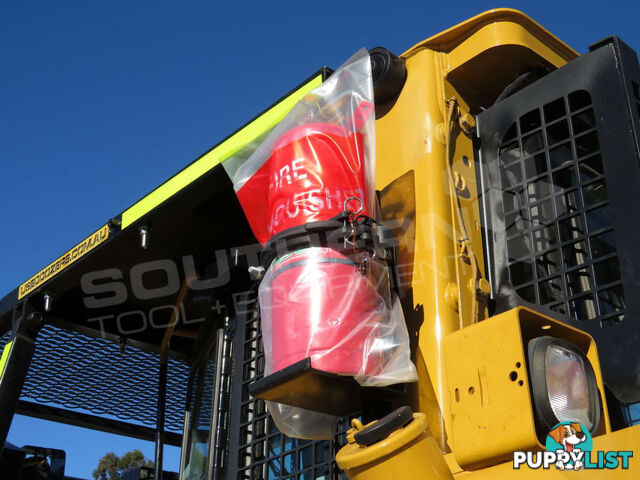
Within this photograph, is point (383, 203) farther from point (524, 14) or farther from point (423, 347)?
point (524, 14)

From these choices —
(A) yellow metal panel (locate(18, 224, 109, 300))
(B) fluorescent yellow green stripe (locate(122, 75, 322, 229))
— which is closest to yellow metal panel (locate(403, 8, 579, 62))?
(B) fluorescent yellow green stripe (locate(122, 75, 322, 229))

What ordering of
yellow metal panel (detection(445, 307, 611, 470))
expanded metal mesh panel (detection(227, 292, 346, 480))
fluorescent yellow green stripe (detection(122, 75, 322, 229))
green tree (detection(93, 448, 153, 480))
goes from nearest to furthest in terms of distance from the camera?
yellow metal panel (detection(445, 307, 611, 470)), expanded metal mesh panel (detection(227, 292, 346, 480)), fluorescent yellow green stripe (detection(122, 75, 322, 229)), green tree (detection(93, 448, 153, 480))

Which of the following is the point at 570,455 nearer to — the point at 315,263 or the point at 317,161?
the point at 315,263

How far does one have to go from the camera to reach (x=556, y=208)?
2748mm

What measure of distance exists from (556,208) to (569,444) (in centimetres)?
100

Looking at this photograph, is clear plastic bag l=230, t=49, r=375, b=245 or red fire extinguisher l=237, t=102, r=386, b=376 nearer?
red fire extinguisher l=237, t=102, r=386, b=376

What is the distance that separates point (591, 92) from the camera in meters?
2.75

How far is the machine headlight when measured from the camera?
6.70ft

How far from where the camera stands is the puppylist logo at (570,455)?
6.07ft

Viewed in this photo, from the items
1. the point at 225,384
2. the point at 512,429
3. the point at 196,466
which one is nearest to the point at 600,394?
the point at 512,429

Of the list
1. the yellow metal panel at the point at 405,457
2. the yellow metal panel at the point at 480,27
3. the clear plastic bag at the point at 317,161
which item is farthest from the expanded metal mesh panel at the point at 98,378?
the yellow metal panel at the point at 405,457

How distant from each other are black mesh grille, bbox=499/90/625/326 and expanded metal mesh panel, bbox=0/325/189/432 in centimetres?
296

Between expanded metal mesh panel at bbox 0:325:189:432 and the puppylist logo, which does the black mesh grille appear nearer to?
the puppylist logo

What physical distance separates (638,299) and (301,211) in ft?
3.46
